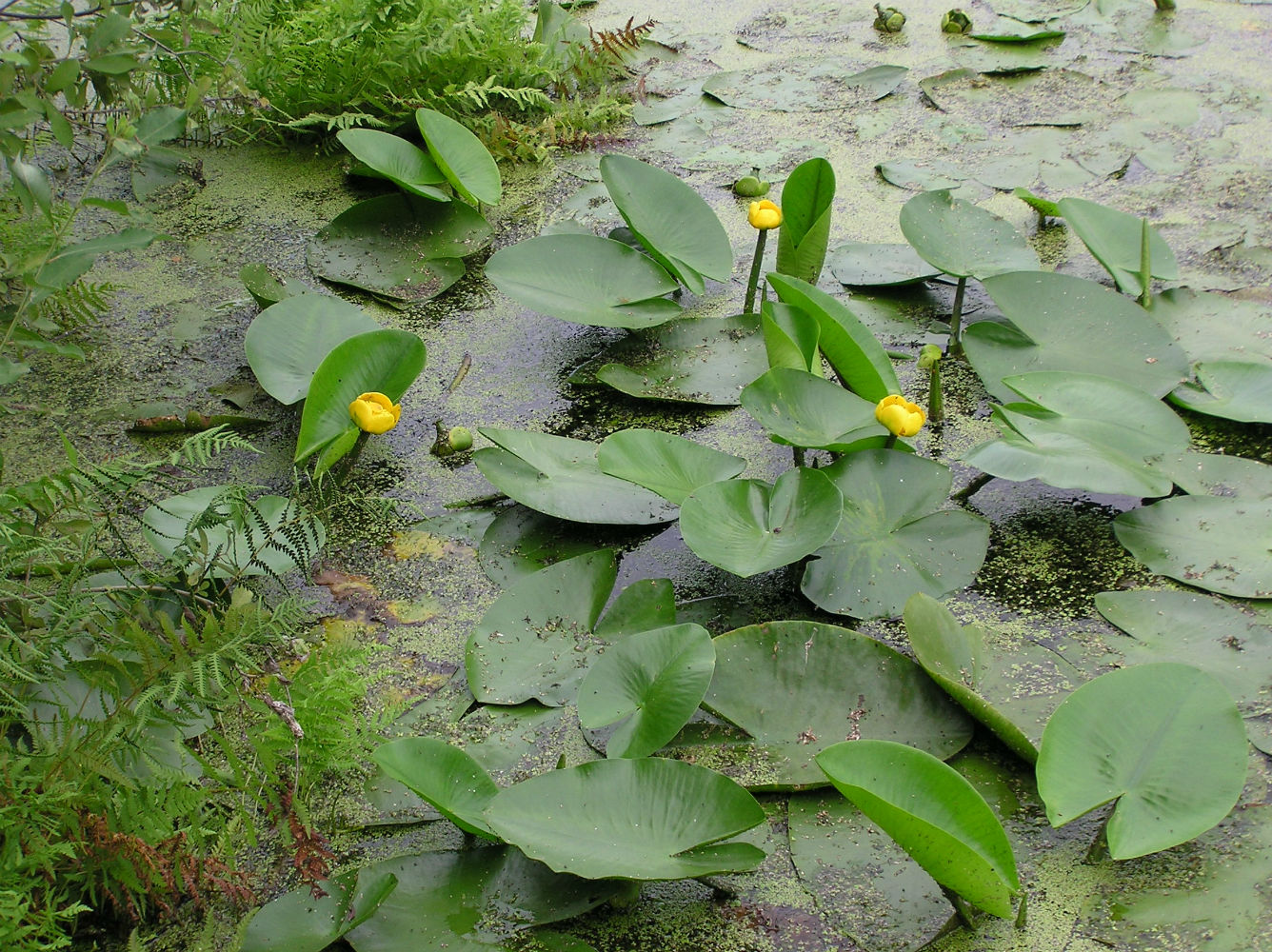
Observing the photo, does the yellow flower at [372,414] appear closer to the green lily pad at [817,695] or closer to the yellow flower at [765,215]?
the green lily pad at [817,695]

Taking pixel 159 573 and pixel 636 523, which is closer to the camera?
pixel 159 573

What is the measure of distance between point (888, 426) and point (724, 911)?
67 cm

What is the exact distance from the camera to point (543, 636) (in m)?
1.27

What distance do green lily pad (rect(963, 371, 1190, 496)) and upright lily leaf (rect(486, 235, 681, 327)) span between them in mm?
595

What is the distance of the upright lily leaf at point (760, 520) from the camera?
48.6 inches

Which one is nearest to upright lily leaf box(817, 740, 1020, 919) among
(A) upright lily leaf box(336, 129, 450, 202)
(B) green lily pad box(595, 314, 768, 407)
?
(B) green lily pad box(595, 314, 768, 407)

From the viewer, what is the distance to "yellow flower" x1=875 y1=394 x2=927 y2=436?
137 cm

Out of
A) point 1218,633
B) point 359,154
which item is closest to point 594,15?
point 359,154

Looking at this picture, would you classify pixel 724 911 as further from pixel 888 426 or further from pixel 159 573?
pixel 159 573

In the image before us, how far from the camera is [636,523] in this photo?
1.43 meters

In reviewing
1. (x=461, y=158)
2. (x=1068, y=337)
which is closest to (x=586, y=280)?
(x=461, y=158)

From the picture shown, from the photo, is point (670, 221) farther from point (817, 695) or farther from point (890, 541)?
point (817, 695)

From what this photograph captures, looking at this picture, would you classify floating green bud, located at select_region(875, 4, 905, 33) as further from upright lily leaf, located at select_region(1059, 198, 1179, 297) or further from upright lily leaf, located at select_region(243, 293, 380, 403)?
upright lily leaf, located at select_region(243, 293, 380, 403)

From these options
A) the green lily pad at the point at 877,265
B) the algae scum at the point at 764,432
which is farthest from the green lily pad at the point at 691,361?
the green lily pad at the point at 877,265
